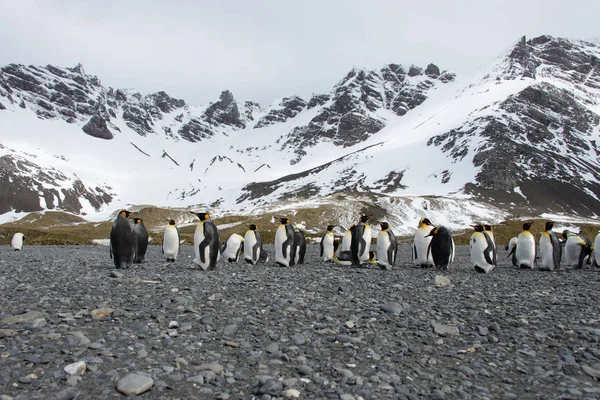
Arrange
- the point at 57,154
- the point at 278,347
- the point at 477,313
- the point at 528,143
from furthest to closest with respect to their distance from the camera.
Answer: the point at 57,154 < the point at 528,143 < the point at 477,313 < the point at 278,347

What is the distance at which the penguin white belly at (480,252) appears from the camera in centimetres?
1269

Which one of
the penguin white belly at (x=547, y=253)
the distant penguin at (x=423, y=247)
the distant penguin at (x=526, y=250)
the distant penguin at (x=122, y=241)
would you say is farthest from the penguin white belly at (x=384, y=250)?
the distant penguin at (x=122, y=241)

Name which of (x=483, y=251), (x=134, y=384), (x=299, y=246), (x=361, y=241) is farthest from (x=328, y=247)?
(x=134, y=384)

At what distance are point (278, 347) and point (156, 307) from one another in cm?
227

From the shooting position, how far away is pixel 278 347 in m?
4.77

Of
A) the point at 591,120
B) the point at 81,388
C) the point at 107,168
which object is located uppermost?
the point at 591,120

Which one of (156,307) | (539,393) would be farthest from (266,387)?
(156,307)

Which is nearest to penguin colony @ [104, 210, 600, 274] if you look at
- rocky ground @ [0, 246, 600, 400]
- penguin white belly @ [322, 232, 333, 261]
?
penguin white belly @ [322, 232, 333, 261]

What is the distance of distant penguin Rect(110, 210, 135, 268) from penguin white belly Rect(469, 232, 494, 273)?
1040 cm

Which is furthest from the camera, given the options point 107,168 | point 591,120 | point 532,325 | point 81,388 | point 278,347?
point 107,168

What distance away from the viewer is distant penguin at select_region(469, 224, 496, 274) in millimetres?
12664

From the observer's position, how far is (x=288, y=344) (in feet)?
16.1

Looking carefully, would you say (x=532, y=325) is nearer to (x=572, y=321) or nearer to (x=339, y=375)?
(x=572, y=321)

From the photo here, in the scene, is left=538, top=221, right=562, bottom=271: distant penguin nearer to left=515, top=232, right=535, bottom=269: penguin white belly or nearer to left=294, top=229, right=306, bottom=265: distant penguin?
left=515, top=232, right=535, bottom=269: penguin white belly
